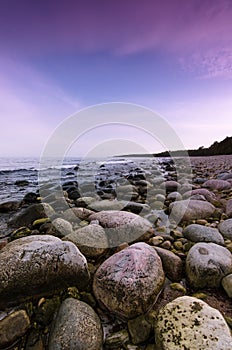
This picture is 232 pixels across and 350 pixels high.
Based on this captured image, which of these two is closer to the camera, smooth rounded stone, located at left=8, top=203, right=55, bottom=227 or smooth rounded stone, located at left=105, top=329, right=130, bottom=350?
smooth rounded stone, located at left=105, top=329, right=130, bottom=350

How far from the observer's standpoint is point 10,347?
58.3 inches

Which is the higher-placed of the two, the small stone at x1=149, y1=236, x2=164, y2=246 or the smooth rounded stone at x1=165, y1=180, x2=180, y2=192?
the smooth rounded stone at x1=165, y1=180, x2=180, y2=192

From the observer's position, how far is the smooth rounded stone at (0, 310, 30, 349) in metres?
1.47

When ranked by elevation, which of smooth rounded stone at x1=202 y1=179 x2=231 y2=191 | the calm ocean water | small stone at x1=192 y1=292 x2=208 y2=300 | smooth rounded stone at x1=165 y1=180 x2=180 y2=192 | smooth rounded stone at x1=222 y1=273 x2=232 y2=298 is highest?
smooth rounded stone at x1=202 y1=179 x2=231 y2=191

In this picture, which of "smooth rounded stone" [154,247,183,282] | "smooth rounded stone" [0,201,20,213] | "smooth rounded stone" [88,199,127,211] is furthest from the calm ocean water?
"smooth rounded stone" [154,247,183,282]

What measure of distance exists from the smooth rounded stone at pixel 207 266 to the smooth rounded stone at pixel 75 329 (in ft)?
3.37

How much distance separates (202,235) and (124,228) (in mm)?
1035

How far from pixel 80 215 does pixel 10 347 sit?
2.30 m

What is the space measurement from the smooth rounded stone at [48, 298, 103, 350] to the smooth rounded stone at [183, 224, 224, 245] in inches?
65.0

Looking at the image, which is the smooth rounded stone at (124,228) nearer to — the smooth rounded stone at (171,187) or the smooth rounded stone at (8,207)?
Answer: the smooth rounded stone at (8,207)

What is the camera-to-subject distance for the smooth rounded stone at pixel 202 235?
2559 millimetres

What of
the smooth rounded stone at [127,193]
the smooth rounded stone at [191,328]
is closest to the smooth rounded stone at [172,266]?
the smooth rounded stone at [191,328]

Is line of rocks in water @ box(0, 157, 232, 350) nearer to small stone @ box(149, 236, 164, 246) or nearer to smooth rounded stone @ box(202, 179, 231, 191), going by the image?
small stone @ box(149, 236, 164, 246)

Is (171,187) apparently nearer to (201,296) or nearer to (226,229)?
(226,229)
